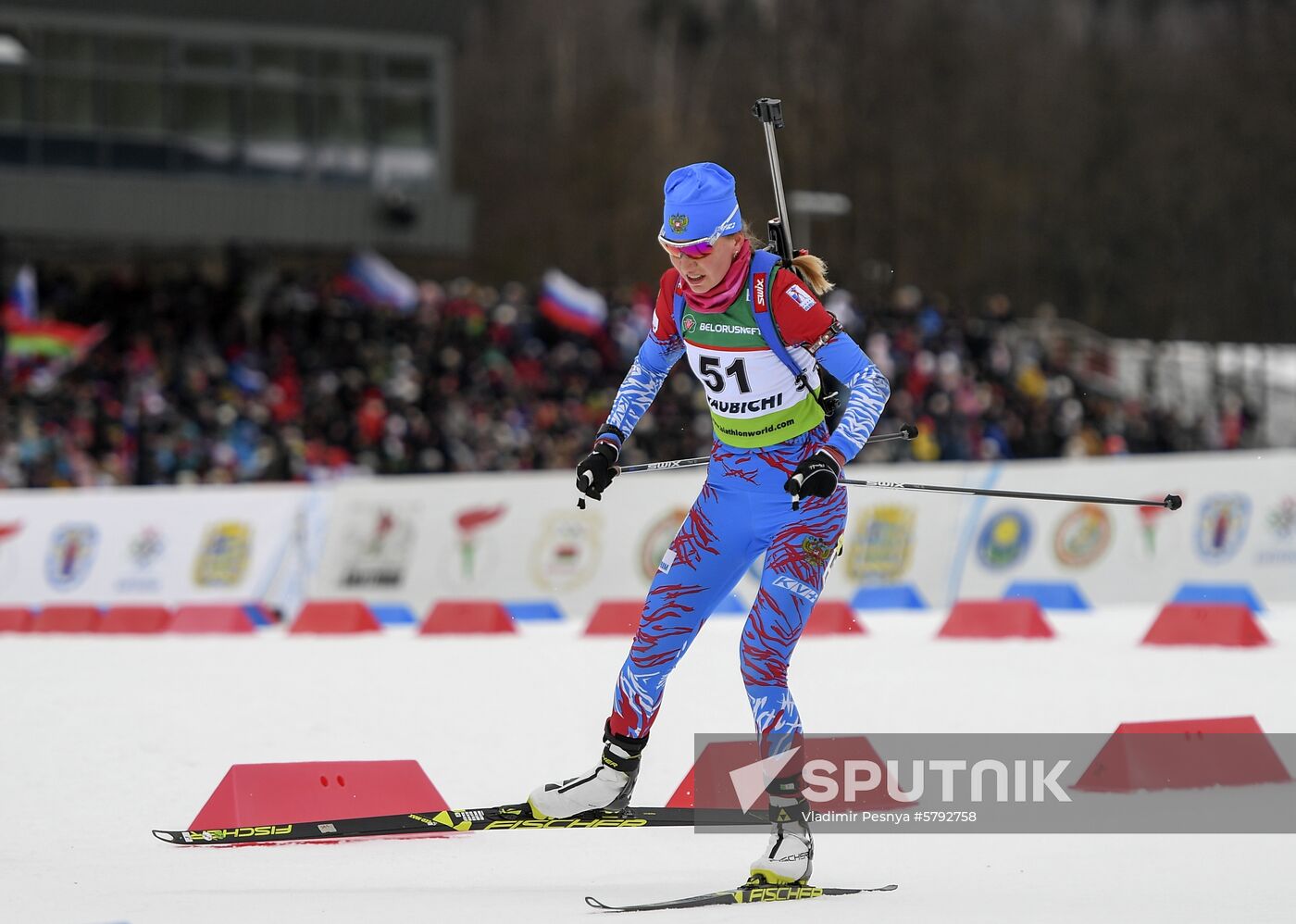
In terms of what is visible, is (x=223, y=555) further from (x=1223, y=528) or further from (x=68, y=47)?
(x=68, y=47)

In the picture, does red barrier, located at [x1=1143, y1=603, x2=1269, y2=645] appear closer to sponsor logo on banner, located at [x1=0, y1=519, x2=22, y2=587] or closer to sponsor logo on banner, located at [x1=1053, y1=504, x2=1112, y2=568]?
sponsor logo on banner, located at [x1=1053, y1=504, x2=1112, y2=568]

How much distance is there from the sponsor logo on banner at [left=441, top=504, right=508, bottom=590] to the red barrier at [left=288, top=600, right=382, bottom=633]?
294 centimetres

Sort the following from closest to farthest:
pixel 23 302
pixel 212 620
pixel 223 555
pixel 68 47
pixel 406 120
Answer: pixel 212 620 < pixel 223 555 < pixel 23 302 < pixel 68 47 < pixel 406 120

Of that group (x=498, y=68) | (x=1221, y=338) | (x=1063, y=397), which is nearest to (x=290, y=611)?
(x=1063, y=397)

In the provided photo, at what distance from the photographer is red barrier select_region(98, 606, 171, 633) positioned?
48.6 feet

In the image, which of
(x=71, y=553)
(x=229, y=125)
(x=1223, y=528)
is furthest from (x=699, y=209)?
(x=229, y=125)

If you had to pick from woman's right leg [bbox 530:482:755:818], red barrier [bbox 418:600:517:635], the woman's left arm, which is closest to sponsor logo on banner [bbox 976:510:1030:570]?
red barrier [bbox 418:600:517:635]

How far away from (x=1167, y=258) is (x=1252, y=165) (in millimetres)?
5829

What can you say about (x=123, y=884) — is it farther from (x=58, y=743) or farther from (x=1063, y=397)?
(x=1063, y=397)

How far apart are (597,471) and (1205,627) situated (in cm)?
734

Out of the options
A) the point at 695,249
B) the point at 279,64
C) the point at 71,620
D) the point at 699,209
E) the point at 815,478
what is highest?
the point at 279,64

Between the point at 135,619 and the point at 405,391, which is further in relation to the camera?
the point at 405,391

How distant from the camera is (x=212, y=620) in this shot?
1469 cm

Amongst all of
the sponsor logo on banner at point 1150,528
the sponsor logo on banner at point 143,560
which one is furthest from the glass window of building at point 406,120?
the sponsor logo on banner at point 1150,528
